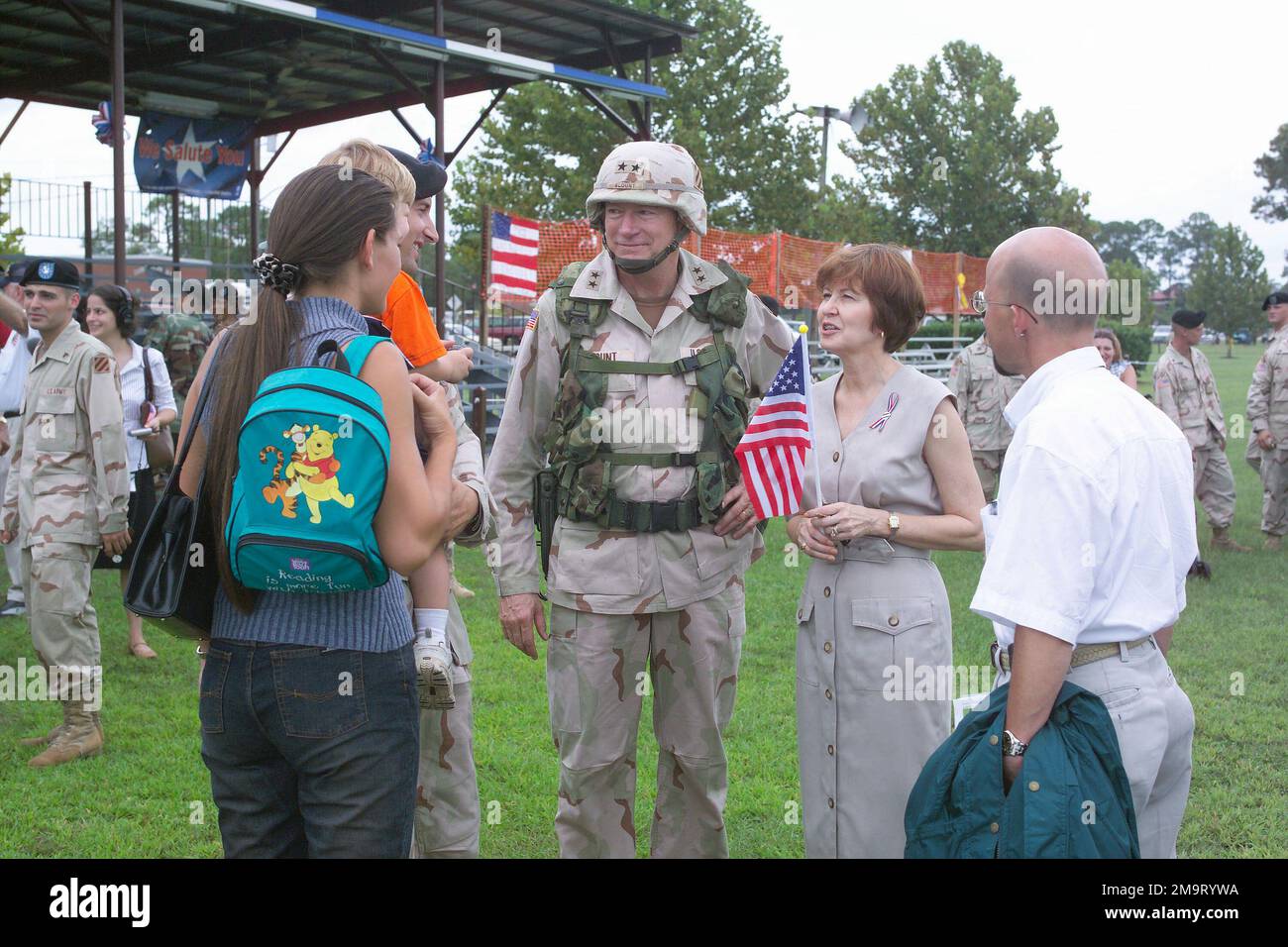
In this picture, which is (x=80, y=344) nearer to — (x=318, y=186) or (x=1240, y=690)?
(x=318, y=186)

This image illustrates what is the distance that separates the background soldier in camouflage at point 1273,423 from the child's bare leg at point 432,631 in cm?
1073

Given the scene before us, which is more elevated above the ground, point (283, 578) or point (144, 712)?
point (283, 578)

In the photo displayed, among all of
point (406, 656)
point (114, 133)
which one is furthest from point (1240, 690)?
point (114, 133)

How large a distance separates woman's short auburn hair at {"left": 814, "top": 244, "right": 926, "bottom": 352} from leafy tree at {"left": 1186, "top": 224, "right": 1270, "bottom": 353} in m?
69.8

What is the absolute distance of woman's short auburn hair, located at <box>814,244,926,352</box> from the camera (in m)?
3.63

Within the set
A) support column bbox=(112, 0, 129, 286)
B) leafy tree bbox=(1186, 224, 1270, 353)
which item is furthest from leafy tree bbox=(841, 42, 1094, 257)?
support column bbox=(112, 0, 129, 286)

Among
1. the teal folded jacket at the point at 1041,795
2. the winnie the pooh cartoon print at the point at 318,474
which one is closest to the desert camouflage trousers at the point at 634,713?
the teal folded jacket at the point at 1041,795

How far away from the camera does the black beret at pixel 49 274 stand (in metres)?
5.81

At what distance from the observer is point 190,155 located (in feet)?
58.2

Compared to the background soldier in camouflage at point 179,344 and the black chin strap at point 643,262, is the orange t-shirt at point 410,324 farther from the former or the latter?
the background soldier in camouflage at point 179,344

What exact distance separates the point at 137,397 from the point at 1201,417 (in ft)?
31.9

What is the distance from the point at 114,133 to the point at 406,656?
10240 millimetres

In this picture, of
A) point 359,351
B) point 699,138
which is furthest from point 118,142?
point 699,138

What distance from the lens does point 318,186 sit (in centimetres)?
242
